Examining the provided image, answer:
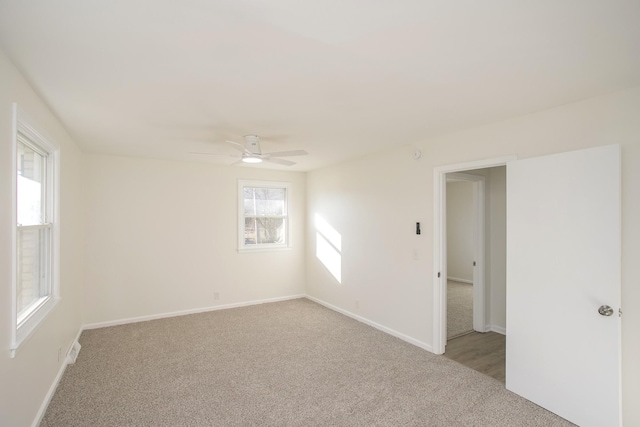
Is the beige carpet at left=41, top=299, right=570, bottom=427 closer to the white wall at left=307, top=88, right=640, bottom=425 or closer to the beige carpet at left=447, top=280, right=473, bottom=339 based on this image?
the white wall at left=307, top=88, right=640, bottom=425

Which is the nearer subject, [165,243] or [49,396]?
[49,396]

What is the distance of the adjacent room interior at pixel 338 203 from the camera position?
5.69 feet

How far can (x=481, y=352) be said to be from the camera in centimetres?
381

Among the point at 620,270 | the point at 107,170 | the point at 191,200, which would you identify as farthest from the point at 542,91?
the point at 107,170

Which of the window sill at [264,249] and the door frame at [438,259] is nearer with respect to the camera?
the door frame at [438,259]

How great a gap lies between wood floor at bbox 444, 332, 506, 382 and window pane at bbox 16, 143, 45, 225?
421cm

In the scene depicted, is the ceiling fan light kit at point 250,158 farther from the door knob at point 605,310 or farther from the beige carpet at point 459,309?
the beige carpet at point 459,309

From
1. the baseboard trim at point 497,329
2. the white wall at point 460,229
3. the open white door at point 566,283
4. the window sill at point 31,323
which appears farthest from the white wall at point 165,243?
the white wall at point 460,229

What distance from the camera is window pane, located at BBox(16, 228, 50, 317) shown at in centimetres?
242

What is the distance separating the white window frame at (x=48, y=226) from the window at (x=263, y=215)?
2.84 meters

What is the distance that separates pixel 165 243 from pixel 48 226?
2.19m

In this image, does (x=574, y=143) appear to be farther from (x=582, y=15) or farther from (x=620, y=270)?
(x=582, y=15)

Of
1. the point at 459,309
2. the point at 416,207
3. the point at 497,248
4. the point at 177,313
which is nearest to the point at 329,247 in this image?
the point at 416,207

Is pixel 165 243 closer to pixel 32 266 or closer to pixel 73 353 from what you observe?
pixel 73 353
